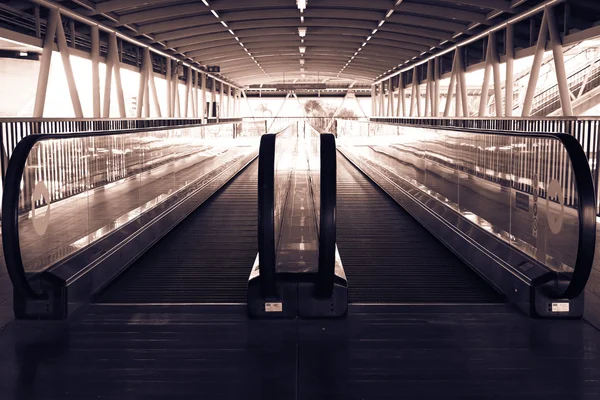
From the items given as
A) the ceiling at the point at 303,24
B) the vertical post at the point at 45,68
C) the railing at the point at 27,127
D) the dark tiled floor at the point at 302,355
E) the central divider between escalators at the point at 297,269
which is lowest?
the dark tiled floor at the point at 302,355

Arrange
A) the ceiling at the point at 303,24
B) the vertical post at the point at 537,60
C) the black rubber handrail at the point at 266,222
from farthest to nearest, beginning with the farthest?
the ceiling at the point at 303,24 → the vertical post at the point at 537,60 → the black rubber handrail at the point at 266,222

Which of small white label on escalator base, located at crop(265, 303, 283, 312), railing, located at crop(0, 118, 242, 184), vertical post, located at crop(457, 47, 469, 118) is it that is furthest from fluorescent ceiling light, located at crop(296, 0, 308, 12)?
small white label on escalator base, located at crop(265, 303, 283, 312)

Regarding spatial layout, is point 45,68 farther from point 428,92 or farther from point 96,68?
point 428,92

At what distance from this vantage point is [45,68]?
19.7 metres

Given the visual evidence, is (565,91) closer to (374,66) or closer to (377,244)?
(377,244)

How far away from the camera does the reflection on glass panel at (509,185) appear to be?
17.8 feet

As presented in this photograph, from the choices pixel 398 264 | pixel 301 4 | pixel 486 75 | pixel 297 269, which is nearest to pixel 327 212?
pixel 297 269

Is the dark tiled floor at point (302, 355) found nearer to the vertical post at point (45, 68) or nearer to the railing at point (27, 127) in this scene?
the railing at point (27, 127)

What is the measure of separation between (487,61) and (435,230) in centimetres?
1839

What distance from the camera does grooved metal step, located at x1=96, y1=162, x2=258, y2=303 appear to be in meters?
6.27

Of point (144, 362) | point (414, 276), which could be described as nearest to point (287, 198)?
point (414, 276)

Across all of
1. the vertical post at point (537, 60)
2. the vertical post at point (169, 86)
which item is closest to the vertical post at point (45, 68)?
the vertical post at point (537, 60)

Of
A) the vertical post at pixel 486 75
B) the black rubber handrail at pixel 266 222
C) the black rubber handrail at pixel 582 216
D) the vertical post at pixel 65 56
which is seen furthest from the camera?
the vertical post at pixel 486 75

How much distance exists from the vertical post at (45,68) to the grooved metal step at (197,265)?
9.92 meters
